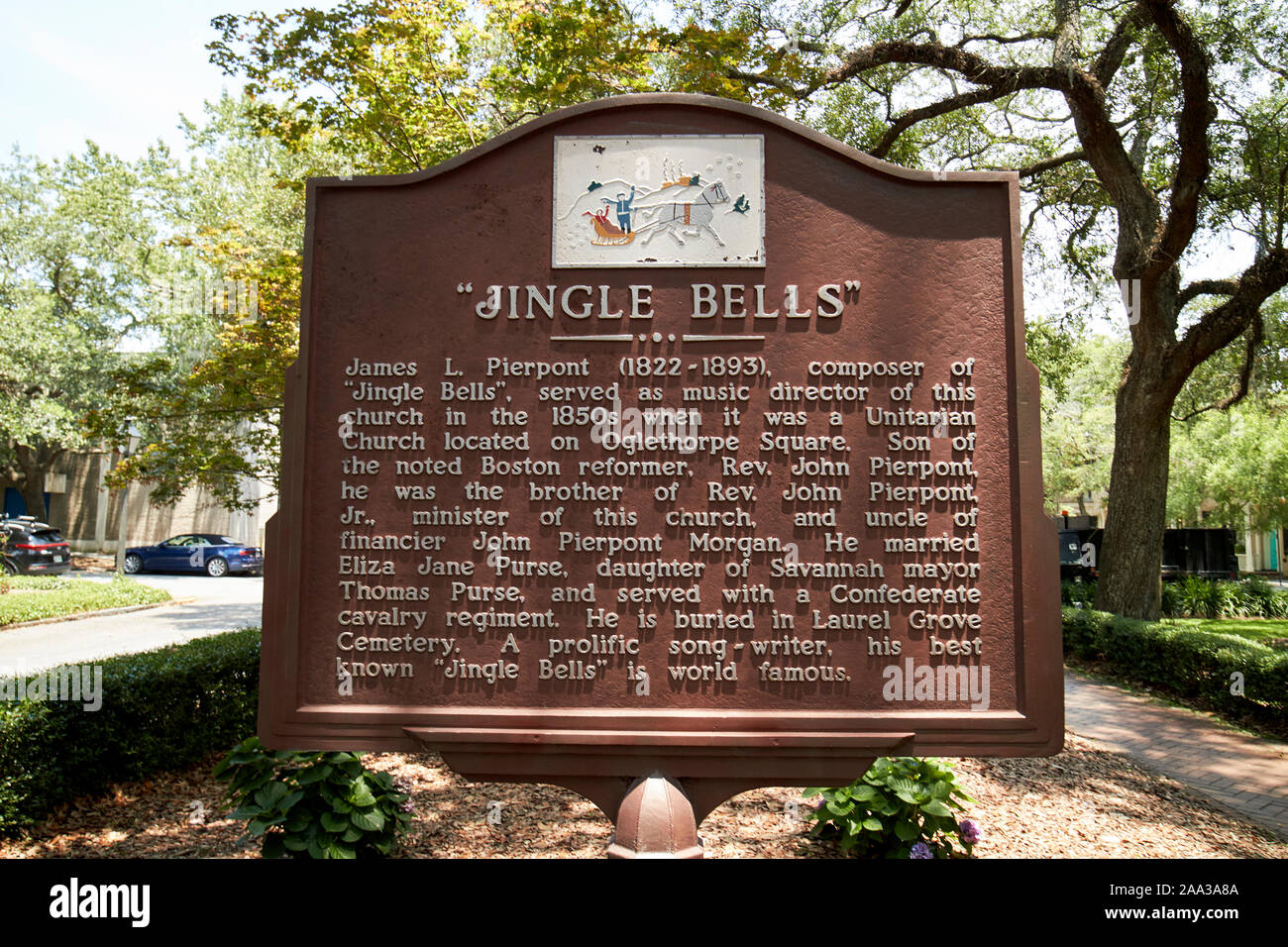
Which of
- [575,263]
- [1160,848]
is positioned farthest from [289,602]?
[1160,848]

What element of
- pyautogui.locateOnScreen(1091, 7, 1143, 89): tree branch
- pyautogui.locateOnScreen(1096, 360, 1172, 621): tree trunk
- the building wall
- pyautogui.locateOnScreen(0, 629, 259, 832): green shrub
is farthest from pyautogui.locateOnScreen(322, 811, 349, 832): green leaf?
the building wall

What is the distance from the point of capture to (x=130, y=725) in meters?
6.38

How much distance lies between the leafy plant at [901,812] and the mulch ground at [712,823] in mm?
437

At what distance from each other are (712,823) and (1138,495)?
8997 mm

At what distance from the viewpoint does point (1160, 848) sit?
5.34 meters

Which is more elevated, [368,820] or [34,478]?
[34,478]

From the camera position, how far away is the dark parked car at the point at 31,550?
22.1m

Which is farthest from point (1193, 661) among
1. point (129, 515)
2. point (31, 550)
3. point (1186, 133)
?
point (129, 515)

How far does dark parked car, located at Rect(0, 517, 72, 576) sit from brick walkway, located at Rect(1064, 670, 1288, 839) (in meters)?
25.7

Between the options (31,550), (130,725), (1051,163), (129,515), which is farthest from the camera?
(129,515)

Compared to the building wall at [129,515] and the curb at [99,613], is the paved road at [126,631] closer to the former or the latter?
the curb at [99,613]

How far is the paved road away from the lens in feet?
38.0

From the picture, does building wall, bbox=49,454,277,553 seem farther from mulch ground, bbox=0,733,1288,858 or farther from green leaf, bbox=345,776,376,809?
green leaf, bbox=345,776,376,809

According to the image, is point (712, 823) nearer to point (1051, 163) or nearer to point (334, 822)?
point (334, 822)
